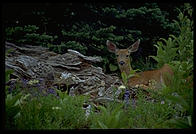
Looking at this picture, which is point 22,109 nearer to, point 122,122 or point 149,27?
point 122,122

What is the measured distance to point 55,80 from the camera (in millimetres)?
5938

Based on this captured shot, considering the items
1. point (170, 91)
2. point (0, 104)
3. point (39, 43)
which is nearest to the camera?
point (0, 104)

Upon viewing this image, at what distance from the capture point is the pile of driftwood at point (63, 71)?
5648mm

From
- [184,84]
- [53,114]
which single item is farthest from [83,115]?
[184,84]

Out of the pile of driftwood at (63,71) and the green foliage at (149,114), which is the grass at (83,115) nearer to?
the green foliage at (149,114)

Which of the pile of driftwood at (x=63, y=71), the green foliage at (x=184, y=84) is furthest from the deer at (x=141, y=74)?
the green foliage at (x=184, y=84)

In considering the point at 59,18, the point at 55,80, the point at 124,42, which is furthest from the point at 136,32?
the point at 55,80

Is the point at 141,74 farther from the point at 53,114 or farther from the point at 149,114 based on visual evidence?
the point at 53,114

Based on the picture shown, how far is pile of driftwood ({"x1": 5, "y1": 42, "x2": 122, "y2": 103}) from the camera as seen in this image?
5648 millimetres

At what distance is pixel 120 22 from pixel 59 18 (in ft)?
5.95

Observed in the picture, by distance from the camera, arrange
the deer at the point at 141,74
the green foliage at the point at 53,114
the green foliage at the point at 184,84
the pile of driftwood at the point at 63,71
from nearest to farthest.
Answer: the green foliage at the point at 184,84
the green foliage at the point at 53,114
the deer at the point at 141,74
the pile of driftwood at the point at 63,71

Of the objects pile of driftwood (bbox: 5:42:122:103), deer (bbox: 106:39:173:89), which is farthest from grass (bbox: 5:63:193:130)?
deer (bbox: 106:39:173:89)

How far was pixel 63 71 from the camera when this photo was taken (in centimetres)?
639

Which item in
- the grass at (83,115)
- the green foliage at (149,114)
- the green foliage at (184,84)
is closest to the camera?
the green foliage at (184,84)
